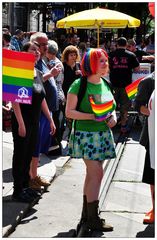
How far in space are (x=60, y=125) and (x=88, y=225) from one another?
4.09 meters

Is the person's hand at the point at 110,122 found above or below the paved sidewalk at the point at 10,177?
above

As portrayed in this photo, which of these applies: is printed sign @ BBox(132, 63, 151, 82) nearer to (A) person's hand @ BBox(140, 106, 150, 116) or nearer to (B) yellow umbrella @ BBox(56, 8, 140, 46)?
(B) yellow umbrella @ BBox(56, 8, 140, 46)

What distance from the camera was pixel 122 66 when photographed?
1102 centimetres

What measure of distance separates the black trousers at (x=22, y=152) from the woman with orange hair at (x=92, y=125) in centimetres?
74

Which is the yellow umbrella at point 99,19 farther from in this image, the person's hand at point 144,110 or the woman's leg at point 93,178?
the woman's leg at point 93,178

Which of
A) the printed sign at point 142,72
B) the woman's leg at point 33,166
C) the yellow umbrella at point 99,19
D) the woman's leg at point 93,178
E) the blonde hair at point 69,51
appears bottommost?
the woman's leg at point 33,166

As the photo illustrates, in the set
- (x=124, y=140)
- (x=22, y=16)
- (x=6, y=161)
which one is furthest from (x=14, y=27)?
(x=6, y=161)

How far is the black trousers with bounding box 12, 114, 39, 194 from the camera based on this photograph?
18.2 ft

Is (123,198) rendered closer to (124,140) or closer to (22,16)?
(124,140)

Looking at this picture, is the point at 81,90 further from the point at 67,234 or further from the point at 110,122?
the point at 67,234

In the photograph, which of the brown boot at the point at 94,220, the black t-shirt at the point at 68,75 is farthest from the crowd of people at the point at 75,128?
the black t-shirt at the point at 68,75

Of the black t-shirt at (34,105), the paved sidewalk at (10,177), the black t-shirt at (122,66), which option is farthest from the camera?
the black t-shirt at (122,66)

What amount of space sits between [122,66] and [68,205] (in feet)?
18.7

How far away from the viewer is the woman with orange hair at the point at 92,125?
4.87 metres
